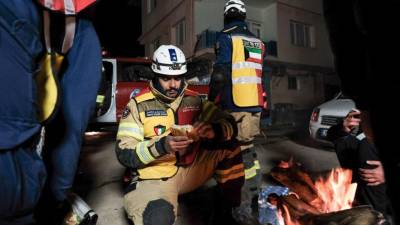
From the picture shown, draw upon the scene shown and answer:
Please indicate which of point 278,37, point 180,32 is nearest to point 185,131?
point 180,32

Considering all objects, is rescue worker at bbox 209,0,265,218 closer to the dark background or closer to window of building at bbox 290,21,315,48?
window of building at bbox 290,21,315,48

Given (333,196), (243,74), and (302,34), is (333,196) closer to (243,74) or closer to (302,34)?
(243,74)

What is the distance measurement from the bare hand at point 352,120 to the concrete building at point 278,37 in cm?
1222

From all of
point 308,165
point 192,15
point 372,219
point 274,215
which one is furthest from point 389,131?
point 192,15

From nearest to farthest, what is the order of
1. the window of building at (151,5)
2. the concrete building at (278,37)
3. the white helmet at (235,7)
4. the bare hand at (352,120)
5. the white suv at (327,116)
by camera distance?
the bare hand at (352,120) → the white helmet at (235,7) → the white suv at (327,116) → the concrete building at (278,37) → the window of building at (151,5)

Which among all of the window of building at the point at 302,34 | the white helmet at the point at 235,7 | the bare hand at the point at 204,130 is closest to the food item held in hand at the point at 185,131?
the bare hand at the point at 204,130

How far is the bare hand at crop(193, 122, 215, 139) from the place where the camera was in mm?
2631

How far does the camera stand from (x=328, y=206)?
295 cm

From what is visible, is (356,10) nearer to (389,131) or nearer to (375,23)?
(375,23)

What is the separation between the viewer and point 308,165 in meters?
5.80

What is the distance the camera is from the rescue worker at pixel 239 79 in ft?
12.7

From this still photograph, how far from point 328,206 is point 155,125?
66.3 inches

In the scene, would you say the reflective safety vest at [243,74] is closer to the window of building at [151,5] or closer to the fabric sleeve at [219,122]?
the fabric sleeve at [219,122]

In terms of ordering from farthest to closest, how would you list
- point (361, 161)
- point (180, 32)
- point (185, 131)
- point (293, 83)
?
point (293, 83) → point (180, 32) → point (361, 161) → point (185, 131)
